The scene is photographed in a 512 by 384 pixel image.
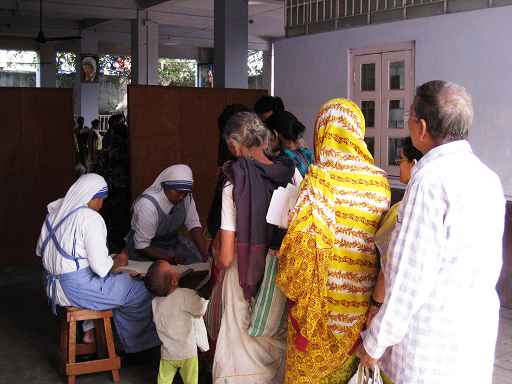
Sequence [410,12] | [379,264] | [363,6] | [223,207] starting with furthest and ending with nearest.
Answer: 1. [363,6]
2. [410,12]
3. [223,207]
4. [379,264]

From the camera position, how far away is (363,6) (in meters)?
4.84

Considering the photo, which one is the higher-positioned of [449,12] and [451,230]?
[449,12]

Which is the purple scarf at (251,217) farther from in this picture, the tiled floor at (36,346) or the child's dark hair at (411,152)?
the tiled floor at (36,346)

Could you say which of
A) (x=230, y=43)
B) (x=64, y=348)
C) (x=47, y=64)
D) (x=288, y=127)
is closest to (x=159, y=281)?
(x=64, y=348)

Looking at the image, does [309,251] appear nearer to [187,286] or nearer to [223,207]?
[223,207]

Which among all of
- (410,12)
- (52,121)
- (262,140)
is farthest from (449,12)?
(52,121)

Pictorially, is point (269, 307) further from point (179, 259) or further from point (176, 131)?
point (176, 131)

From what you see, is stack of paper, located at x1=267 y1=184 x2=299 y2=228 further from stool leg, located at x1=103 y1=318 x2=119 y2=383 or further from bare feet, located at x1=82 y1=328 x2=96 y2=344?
bare feet, located at x1=82 y1=328 x2=96 y2=344

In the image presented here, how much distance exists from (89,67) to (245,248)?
12877 millimetres

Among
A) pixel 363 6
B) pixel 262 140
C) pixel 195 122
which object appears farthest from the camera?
pixel 195 122

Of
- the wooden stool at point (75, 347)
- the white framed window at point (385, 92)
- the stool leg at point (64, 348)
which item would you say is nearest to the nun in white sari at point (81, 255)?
the wooden stool at point (75, 347)

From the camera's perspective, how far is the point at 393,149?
483 centimetres

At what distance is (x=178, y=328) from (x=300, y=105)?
11.1 feet

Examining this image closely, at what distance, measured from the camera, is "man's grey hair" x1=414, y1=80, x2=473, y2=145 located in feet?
5.12
